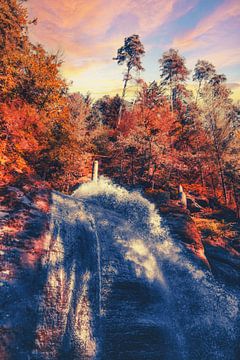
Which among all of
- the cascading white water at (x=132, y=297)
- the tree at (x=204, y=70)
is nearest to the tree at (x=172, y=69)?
the tree at (x=204, y=70)

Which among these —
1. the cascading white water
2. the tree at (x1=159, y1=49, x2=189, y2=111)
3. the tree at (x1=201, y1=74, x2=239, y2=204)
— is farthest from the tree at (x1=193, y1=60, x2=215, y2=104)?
the cascading white water

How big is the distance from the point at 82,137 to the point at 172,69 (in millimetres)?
18895

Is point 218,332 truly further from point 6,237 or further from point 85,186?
point 85,186

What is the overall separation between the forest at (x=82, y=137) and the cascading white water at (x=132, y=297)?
173 inches

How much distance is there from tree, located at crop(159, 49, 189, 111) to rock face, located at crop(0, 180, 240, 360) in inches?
1065

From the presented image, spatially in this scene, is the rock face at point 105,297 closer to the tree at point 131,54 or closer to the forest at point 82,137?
the forest at point 82,137

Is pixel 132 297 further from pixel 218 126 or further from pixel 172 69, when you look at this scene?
pixel 172 69

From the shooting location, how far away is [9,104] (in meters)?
14.1

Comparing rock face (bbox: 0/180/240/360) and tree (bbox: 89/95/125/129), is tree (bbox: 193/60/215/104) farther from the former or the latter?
rock face (bbox: 0/180/240/360)

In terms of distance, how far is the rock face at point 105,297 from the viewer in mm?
5219

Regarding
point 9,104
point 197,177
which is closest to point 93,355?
point 9,104

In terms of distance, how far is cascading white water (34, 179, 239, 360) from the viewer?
236 inches

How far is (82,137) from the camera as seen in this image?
68.1 feet

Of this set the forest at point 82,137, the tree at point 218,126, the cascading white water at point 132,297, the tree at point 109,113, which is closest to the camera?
the cascading white water at point 132,297
